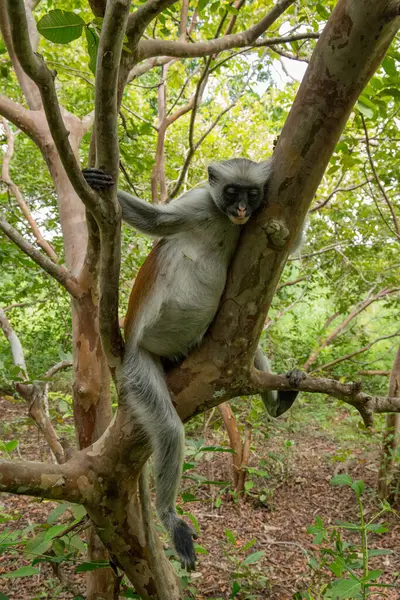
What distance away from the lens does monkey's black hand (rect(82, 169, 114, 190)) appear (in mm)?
1696

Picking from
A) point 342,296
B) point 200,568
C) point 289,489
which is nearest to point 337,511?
point 289,489

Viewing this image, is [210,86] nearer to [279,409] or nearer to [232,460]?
[232,460]

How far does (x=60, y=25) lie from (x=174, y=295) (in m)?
1.51

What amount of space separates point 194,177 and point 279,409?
18.8ft

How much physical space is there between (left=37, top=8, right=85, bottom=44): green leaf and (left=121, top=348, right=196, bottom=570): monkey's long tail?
1.65 m

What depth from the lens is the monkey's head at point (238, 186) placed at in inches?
94.3

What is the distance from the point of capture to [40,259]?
9.32 feet

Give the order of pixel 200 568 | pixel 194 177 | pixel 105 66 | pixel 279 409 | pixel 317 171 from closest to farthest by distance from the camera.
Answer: pixel 105 66, pixel 317 171, pixel 279 409, pixel 200 568, pixel 194 177

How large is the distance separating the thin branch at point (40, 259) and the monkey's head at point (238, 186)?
100cm

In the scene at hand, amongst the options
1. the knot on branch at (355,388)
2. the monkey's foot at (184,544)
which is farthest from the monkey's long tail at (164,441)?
the knot on branch at (355,388)

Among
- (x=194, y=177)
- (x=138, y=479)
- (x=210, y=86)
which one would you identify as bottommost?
(x=138, y=479)

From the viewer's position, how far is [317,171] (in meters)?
2.00

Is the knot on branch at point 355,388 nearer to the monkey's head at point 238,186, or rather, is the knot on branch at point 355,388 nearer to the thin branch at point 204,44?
the monkey's head at point 238,186

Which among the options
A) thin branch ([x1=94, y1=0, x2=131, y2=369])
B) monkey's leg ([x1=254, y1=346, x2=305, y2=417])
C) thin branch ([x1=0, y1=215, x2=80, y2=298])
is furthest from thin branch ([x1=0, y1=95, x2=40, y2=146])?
monkey's leg ([x1=254, y1=346, x2=305, y2=417])
